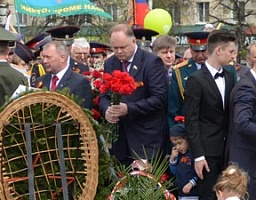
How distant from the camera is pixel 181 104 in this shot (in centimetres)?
772

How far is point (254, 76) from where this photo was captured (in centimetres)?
656

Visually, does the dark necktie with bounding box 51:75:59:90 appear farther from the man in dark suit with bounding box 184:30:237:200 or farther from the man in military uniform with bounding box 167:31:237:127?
the man in dark suit with bounding box 184:30:237:200

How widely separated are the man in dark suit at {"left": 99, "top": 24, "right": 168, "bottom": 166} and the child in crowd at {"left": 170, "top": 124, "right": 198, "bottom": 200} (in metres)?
0.20

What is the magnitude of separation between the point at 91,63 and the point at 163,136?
5.11 metres

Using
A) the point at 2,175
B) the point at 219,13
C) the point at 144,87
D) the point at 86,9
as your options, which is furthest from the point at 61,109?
the point at 219,13

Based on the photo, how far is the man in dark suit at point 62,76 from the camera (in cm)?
722

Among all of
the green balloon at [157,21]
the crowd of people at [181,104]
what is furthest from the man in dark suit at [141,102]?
the green balloon at [157,21]

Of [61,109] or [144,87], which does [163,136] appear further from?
[61,109]

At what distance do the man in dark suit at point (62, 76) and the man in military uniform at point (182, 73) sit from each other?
35.5 inches

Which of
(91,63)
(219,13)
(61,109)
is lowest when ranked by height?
(219,13)

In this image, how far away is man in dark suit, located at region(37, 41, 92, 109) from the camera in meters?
7.22

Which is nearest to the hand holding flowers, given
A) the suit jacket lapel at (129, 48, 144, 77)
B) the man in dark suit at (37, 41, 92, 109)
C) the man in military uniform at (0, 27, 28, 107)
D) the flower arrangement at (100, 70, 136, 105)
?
the flower arrangement at (100, 70, 136, 105)

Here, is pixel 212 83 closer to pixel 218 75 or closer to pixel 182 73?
pixel 218 75

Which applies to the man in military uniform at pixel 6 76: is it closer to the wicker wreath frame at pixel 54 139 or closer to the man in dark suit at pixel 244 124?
the wicker wreath frame at pixel 54 139
